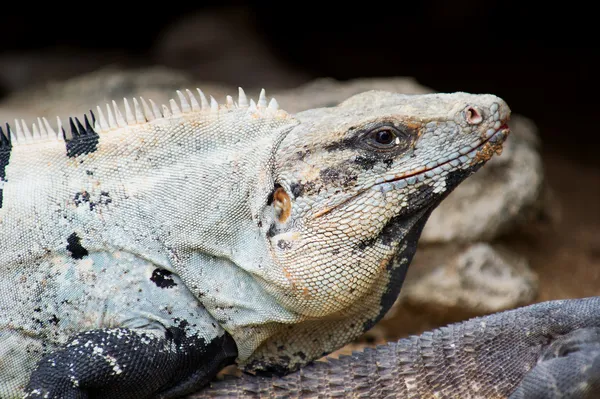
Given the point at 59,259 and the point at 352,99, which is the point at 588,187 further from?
the point at 59,259

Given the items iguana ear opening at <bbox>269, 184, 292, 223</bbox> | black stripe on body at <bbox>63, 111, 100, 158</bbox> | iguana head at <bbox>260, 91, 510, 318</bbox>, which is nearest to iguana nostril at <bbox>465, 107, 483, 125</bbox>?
iguana head at <bbox>260, 91, 510, 318</bbox>

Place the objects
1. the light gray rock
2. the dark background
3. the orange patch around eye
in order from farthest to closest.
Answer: the dark background → the light gray rock → the orange patch around eye

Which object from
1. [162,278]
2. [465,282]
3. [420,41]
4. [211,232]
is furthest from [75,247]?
[420,41]

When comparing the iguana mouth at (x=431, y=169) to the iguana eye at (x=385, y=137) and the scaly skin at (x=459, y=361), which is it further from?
the scaly skin at (x=459, y=361)

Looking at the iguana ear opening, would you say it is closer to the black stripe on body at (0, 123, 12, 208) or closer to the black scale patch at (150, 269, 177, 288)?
the black scale patch at (150, 269, 177, 288)

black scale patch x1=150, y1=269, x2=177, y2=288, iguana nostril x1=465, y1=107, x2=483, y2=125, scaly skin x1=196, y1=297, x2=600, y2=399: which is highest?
iguana nostril x1=465, y1=107, x2=483, y2=125

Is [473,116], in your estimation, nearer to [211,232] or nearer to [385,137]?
[385,137]

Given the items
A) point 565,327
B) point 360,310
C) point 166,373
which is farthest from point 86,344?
point 565,327
